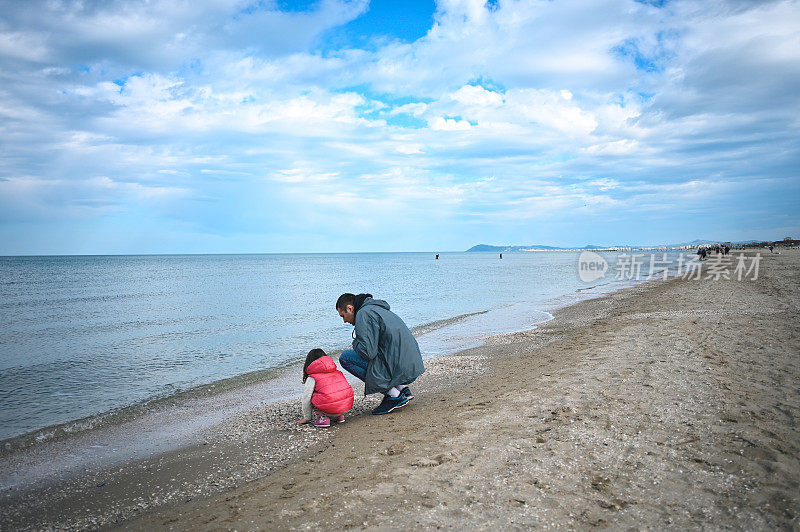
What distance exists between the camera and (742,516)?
3.92 metres

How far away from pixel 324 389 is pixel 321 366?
40 cm

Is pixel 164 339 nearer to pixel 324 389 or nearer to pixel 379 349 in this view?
pixel 324 389

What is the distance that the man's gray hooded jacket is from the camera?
7141 millimetres

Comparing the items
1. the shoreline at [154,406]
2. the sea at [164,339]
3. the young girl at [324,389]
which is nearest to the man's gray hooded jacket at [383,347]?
the young girl at [324,389]

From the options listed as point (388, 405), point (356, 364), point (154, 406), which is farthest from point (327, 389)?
point (154, 406)

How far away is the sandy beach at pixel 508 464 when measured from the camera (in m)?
4.24

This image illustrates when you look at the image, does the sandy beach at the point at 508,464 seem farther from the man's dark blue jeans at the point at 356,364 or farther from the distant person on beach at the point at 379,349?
the man's dark blue jeans at the point at 356,364

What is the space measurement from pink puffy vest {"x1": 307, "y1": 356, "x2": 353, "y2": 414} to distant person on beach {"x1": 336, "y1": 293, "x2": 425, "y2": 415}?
1.42 ft

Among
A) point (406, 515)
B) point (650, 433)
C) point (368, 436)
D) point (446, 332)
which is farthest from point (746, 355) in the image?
point (446, 332)

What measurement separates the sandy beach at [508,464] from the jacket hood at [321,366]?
0.95m

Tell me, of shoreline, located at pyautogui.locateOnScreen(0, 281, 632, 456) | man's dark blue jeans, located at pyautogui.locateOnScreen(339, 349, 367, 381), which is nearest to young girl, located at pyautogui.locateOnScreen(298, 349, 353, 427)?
man's dark blue jeans, located at pyautogui.locateOnScreen(339, 349, 367, 381)

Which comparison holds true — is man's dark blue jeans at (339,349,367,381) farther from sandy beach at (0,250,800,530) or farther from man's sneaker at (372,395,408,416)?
sandy beach at (0,250,800,530)

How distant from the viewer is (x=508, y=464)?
517cm

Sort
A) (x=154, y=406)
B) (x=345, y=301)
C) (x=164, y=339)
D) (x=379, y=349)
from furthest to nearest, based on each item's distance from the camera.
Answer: (x=164, y=339) < (x=154, y=406) < (x=379, y=349) < (x=345, y=301)
